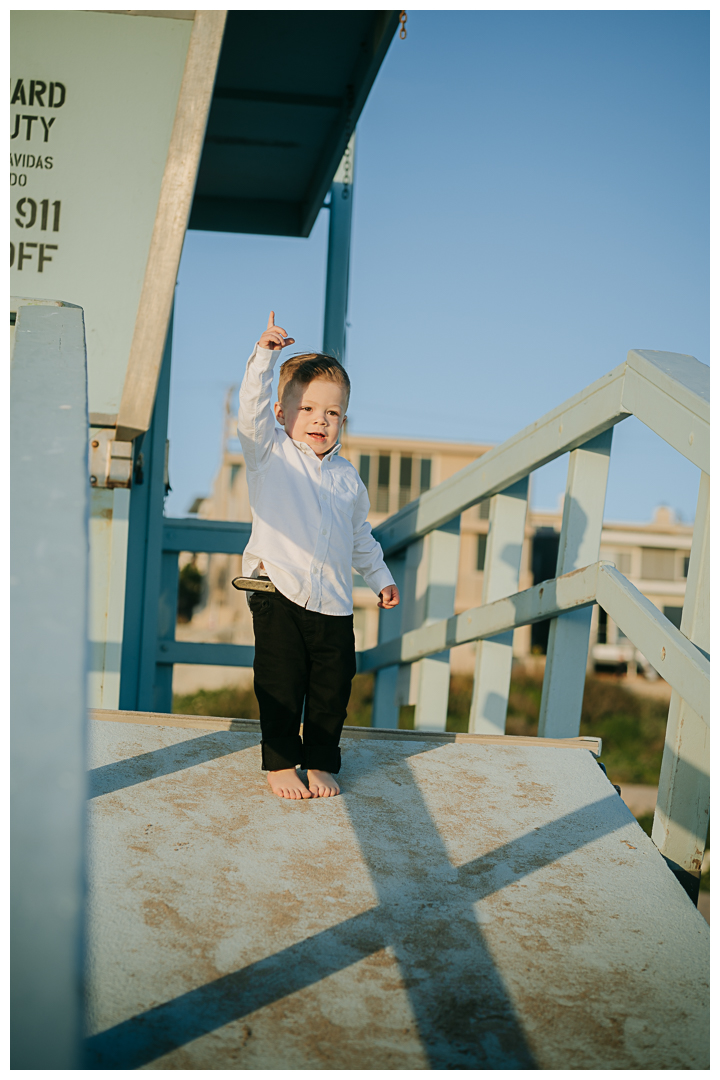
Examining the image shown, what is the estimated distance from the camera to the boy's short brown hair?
245cm

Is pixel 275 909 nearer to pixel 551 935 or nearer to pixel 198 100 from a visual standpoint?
pixel 551 935

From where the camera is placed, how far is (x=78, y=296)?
2.93m

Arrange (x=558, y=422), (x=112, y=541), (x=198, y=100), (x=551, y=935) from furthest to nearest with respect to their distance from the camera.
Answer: (x=112, y=541), (x=198, y=100), (x=558, y=422), (x=551, y=935)

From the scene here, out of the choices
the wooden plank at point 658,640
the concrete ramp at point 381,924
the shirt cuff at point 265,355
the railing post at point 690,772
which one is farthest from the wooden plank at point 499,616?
the shirt cuff at point 265,355

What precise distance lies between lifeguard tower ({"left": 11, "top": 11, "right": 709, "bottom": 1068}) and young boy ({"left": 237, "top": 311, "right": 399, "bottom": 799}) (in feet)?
0.49

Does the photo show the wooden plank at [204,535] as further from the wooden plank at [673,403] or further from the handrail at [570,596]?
Answer: the wooden plank at [673,403]

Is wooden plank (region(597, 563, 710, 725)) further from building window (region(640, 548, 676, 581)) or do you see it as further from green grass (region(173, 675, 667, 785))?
building window (region(640, 548, 676, 581))

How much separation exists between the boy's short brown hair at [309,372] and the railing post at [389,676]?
52.0 inches

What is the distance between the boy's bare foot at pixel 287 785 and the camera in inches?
80.4

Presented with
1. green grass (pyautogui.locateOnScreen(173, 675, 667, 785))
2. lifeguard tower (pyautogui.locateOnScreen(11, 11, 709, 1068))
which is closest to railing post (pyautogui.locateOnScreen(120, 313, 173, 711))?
lifeguard tower (pyautogui.locateOnScreen(11, 11, 709, 1068))

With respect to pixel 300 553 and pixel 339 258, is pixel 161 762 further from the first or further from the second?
pixel 339 258

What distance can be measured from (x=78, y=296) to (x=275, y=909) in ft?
7.05

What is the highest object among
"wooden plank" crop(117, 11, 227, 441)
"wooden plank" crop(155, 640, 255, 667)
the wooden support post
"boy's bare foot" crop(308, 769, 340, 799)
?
the wooden support post
